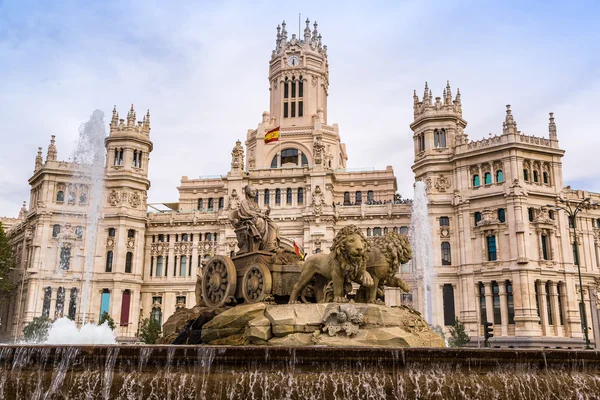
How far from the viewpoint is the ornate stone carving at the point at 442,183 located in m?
60.4

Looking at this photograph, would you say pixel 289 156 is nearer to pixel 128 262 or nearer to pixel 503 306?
pixel 128 262

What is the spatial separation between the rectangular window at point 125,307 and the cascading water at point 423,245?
32331 mm

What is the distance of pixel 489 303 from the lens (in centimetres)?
5519

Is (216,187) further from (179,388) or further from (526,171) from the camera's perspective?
(179,388)

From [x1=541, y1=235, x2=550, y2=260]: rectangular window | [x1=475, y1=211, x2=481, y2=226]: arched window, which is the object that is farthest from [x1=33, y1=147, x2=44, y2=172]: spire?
[x1=541, y1=235, x2=550, y2=260]: rectangular window

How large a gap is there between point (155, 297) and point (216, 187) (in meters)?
16.9

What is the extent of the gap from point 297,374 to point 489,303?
46914mm

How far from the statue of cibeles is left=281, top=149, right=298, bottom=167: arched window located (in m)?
56.4

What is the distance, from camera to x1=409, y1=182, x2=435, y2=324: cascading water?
5781 centimetres

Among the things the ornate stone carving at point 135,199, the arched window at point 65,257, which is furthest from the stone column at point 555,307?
the arched window at point 65,257

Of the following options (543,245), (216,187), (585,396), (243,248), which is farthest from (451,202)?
(585,396)

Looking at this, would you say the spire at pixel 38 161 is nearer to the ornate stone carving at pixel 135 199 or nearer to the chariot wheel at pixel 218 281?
the ornate stone carving at pixel 135 199

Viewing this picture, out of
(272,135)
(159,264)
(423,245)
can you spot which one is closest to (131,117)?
(272,135)

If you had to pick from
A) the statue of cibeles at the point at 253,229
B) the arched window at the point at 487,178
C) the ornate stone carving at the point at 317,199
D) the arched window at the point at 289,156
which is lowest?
the statue of cibeles at the point at 253,229
